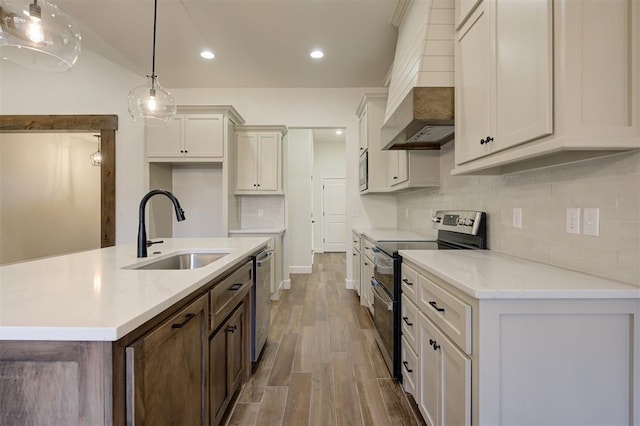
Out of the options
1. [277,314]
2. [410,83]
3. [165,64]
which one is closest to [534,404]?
[410,83]

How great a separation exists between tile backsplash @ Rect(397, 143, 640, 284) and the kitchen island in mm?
1610

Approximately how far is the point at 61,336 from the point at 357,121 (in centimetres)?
426

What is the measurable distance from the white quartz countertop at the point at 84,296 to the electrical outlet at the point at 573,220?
161 cm

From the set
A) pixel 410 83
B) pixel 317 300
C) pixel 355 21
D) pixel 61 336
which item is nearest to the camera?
pixel 61 336

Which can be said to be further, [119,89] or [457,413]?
[119,89]

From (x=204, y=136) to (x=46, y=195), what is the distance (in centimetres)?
374

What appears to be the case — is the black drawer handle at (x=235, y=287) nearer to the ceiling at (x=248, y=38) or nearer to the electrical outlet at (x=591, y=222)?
the electrical outlet at (x=591, y=222)

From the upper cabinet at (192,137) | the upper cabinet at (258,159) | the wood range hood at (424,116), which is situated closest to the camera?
the wood range hood at (424,116)

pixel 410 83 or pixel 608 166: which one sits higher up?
pixel 410 83

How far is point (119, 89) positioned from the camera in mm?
4238

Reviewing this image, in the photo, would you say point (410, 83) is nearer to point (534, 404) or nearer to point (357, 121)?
point (534, 404)

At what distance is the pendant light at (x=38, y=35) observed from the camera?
5.10ft

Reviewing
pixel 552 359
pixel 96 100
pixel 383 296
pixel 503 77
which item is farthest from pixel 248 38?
pixel 552 359

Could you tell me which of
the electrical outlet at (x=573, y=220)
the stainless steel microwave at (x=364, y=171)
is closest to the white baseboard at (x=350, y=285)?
the stainless steel microwave at (x=364, y=171)
